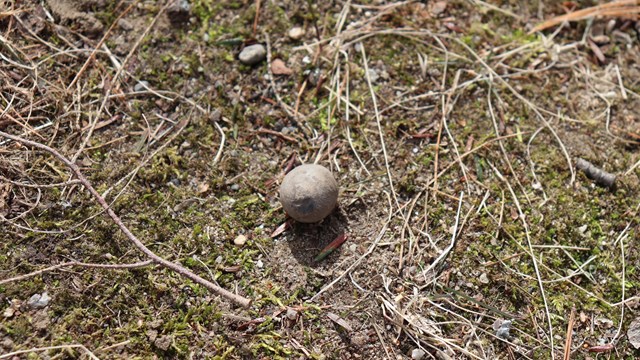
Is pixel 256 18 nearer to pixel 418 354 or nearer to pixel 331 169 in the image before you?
pixel 331 169

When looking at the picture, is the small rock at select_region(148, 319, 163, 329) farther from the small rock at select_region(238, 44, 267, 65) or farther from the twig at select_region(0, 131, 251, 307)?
the small rock at select_region(238, 44, 267, 65)

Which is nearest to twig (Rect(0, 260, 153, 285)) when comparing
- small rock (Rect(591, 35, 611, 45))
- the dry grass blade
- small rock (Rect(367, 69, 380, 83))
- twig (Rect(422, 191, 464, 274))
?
twig (Rect(422, 191, 464, 274))

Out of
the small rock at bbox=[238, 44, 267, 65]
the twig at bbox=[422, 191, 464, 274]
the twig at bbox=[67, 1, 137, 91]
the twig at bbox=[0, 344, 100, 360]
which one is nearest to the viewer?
the twig at bbox=[0, 344, 100, 360]

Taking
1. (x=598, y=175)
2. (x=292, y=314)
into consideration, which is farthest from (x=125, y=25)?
(x=598, y=175)

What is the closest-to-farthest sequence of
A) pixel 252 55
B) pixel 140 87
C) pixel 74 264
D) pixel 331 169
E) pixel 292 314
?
pixel 74 264, pixel 292 314, pixel 331 169, pixel 140 87, pixel 252 55

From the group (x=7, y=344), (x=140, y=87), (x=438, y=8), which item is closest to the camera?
(x=7, y=344)

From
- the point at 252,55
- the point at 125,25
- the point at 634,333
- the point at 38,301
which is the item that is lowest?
the point at 634,333

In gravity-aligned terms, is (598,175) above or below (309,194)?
below

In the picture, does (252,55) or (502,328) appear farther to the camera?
(252,55)
